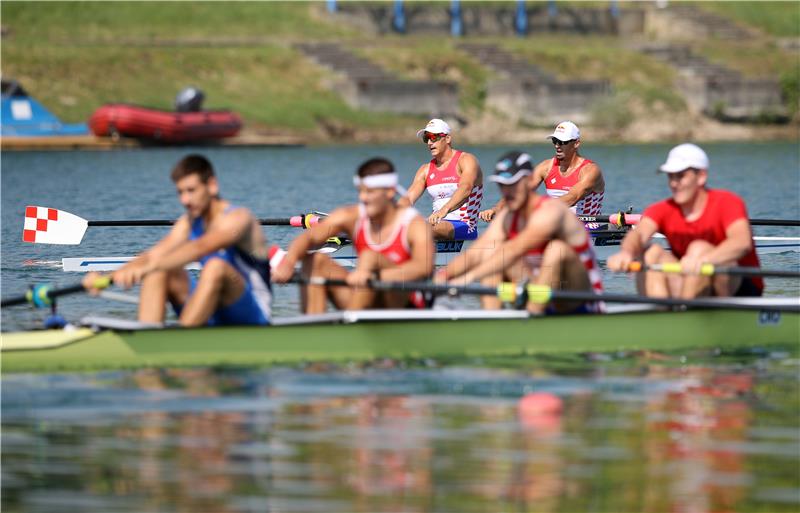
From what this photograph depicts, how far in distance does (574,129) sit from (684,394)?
867cm

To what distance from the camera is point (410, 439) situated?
34.6 feet

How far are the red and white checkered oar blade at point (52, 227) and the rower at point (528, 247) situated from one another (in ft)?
30.8

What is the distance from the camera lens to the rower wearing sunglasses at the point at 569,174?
2023 centimetres

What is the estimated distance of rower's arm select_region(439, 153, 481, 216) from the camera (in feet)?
66.0

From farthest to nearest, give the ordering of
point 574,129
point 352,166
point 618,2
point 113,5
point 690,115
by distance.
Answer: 1. point 618,2
2. point 113,5
3. point 690,115
4. point 352,166
5. point 574,129

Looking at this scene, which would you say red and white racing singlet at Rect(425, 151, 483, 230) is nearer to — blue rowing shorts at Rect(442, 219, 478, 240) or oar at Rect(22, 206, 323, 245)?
blue rowing shorts at Rect(442, 219, 478, 240)

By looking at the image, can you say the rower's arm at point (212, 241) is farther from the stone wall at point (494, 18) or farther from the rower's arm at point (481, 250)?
the stone wall at point (494, 18)

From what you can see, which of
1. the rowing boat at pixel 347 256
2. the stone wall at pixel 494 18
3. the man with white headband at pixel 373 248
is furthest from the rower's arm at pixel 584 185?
the stone wall at pixel 494 18

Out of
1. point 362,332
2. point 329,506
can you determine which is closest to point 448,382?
point 362,332

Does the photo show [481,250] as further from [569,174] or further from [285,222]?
[285,222]

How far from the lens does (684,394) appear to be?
12.1 metres

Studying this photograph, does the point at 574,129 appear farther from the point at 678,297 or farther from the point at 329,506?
the point at 329,506

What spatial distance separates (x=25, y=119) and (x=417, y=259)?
41.5 meters

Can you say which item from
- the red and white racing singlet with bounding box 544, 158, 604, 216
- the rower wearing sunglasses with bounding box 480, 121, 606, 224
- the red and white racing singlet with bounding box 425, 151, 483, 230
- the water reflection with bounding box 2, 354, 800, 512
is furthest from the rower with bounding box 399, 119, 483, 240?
the water reflection with bounding box 2, 354, 800, 512
